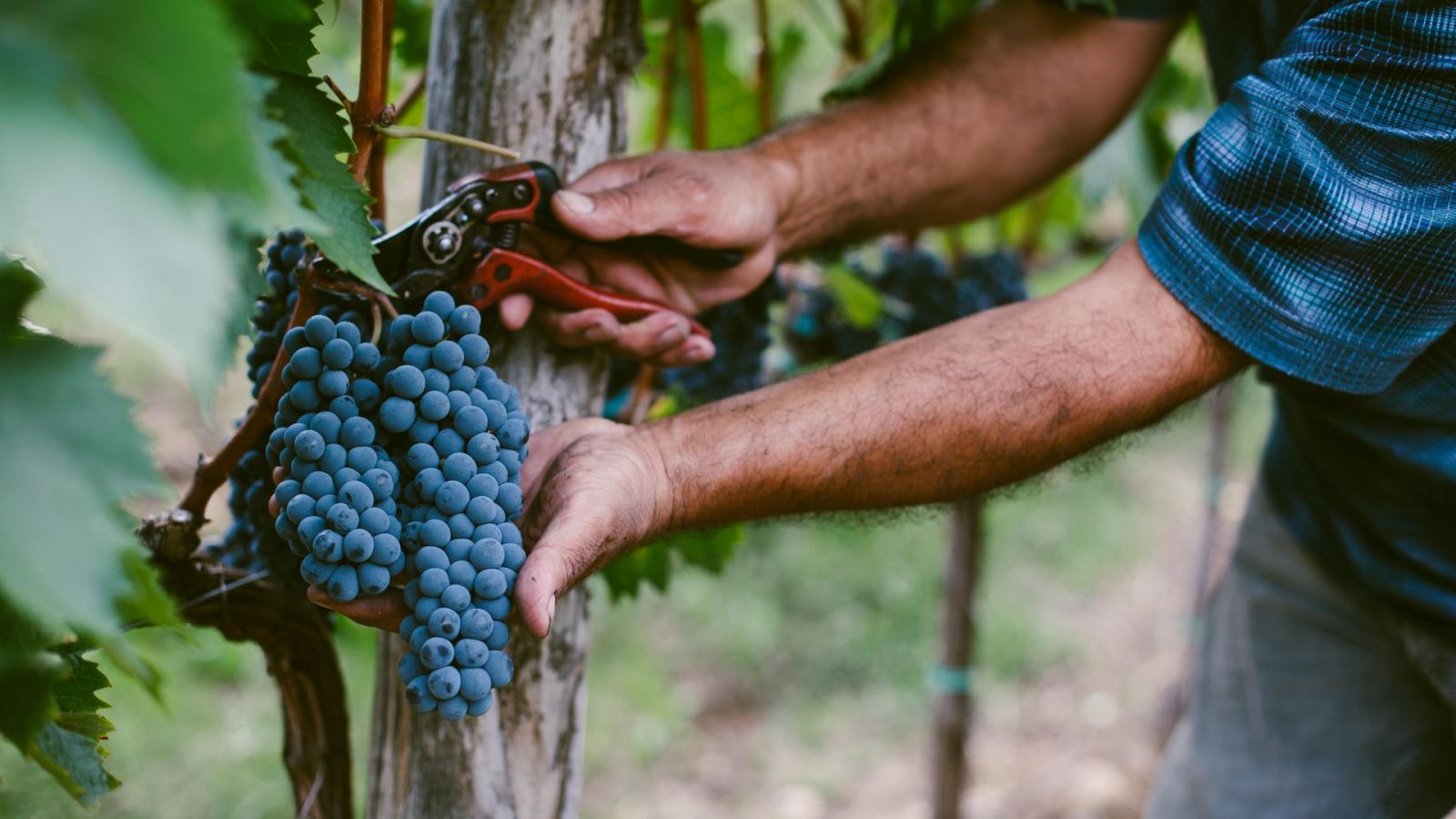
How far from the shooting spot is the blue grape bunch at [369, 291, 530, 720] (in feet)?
2.54

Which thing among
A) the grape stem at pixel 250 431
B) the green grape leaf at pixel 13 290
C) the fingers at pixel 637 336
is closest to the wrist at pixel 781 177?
the fingers at pixel 637 336

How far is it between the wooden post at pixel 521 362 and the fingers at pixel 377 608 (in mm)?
256

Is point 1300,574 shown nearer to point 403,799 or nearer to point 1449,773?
point 1449,773

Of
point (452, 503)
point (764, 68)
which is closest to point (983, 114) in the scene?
point (764, 68)

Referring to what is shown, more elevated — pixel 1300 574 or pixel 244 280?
pixel 244 280

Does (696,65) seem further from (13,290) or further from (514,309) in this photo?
(13,290)

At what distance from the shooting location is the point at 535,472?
3.20 ft

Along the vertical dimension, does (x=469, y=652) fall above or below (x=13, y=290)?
below

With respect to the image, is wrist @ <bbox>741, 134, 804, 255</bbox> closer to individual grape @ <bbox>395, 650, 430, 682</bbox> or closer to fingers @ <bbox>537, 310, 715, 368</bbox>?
fingers @ <bbox>537, 310, 715, 368</bbox>

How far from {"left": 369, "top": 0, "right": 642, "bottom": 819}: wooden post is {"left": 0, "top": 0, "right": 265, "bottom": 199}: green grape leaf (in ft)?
2.09

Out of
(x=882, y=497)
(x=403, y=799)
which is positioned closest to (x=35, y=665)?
(x=403, y=799)

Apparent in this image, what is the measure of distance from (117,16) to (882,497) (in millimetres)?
820

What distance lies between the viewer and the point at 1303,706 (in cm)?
170

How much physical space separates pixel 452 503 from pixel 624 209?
389 millimetres
